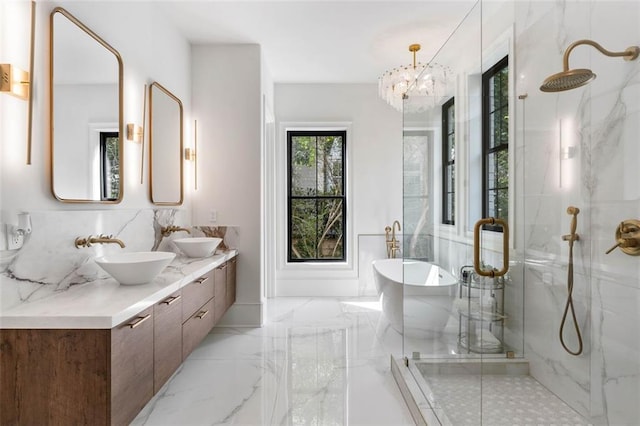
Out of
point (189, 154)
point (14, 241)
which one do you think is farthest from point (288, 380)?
point (189, 154)

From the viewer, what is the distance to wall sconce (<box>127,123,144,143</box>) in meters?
2.41

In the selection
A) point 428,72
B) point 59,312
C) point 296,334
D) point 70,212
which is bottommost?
point 296,334

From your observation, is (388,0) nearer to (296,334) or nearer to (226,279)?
(226,279)

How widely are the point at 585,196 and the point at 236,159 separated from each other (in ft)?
9.21

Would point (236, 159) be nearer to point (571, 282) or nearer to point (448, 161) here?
point (448, 161)

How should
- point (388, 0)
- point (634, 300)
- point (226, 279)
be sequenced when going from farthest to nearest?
point (226, 279), point (388, 0), point (634, 300)

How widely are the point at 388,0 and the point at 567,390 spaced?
2.75 m

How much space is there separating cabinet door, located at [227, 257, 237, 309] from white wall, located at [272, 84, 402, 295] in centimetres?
117

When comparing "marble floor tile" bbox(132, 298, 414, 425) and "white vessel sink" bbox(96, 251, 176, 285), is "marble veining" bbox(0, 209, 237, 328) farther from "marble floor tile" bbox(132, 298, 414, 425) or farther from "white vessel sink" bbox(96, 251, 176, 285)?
"marble floor tile" bbox(132, 298, 414, 425)

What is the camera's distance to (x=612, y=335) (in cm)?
130

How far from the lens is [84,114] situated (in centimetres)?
194

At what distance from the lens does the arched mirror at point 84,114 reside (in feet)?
5.74

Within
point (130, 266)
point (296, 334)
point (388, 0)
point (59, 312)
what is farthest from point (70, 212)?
point (388, 0)

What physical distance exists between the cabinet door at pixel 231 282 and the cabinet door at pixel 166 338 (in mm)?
1097
